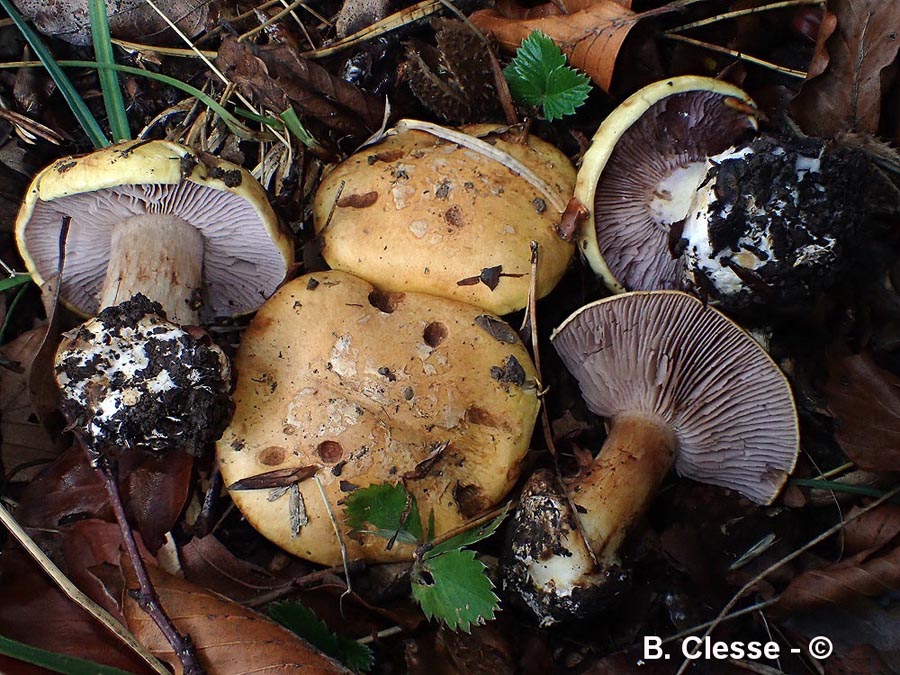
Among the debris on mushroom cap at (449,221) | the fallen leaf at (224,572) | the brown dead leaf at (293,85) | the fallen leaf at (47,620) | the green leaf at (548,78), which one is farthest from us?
the brown dead leaf at (293,85)

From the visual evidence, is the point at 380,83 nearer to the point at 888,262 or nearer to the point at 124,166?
the point at 124,166

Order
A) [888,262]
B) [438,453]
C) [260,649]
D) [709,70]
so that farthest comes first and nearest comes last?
[709,70]
[888,262]
[438,453]
[260,649]

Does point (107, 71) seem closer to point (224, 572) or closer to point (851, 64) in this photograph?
point (224, 572)

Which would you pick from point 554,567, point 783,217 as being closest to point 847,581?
point 554,567

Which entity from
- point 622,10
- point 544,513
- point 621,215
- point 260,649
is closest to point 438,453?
point 544,513

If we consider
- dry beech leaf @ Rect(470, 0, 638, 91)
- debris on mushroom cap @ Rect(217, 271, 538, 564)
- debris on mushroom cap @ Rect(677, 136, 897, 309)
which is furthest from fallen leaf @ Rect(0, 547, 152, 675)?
dry beech leaf @ Rect(470, 0, 638, 91)

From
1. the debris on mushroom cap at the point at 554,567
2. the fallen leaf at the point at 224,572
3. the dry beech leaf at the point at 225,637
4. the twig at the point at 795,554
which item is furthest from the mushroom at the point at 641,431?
the fallen leaf at the point at 224,572

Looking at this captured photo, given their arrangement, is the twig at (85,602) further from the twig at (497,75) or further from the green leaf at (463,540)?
the twig at (497,75)
